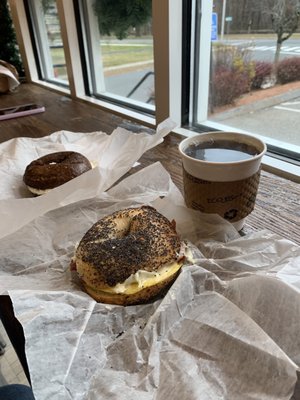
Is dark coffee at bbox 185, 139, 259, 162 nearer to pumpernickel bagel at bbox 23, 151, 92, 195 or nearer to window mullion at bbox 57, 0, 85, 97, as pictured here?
pumpernickel bagel at bbox 23, 151, 92, 195

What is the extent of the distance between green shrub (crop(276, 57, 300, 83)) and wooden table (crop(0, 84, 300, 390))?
300 millimetres

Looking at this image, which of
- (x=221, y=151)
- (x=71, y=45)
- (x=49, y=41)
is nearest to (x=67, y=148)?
(x=221, y=151)

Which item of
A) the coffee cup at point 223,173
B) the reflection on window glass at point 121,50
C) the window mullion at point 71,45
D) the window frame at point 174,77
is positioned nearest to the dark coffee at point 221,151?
the coffee cup at point 223,173

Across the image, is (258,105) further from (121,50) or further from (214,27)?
(121,50)

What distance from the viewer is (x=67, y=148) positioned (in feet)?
3.43

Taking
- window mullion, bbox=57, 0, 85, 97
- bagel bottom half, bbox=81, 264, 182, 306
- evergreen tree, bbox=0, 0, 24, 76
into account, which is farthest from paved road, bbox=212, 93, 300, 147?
evergreen tree, bbox=0, 0, 24, 76

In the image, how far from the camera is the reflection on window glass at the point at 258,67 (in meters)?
0.90

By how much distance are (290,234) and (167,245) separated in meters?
0.23

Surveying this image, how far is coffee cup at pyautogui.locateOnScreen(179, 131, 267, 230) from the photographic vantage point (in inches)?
20.1

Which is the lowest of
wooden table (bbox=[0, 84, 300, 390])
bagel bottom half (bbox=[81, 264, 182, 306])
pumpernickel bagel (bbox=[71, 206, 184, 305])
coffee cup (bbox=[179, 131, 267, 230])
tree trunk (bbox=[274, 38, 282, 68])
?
wooden table (bbox=[0, 84, 300, 390])

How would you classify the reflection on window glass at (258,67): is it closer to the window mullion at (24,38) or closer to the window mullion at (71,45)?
the window mullion at (71,45)

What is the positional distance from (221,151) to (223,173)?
8 centimetres

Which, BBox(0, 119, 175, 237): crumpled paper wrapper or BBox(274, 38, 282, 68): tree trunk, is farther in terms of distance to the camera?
BBox(274, 38, 282, 68): tree trunk

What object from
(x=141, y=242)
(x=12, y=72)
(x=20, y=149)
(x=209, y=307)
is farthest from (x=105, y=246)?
(x=12, y=72)
